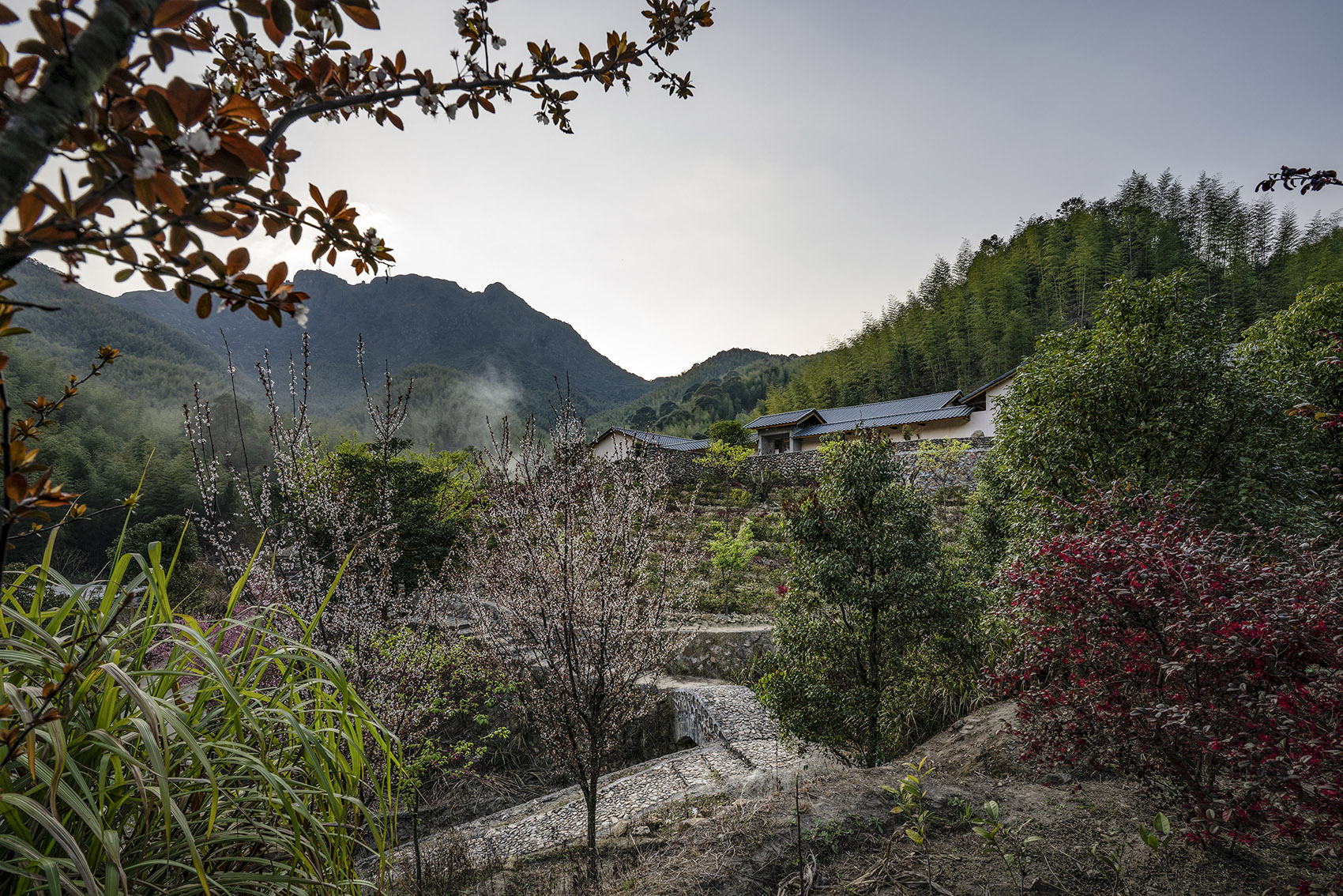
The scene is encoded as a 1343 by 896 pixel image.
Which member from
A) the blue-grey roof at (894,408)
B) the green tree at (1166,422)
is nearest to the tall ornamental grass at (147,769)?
the green tree at (1166,422)

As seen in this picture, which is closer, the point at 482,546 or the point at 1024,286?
the point at 482,546

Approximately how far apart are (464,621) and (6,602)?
1015cm

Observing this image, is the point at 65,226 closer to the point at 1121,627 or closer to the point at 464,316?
the point at 1121,627

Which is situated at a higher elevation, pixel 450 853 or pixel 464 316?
pixel 464 316

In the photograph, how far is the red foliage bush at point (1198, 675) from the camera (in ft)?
6.89

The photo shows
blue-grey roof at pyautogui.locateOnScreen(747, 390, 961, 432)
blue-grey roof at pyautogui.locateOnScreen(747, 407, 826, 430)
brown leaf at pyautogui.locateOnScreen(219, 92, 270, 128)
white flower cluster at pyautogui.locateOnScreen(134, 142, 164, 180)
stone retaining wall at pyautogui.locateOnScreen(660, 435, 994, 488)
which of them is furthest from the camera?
blue-grey roof at pyautogui.locateOnScreen(747, 407, 826, 430)

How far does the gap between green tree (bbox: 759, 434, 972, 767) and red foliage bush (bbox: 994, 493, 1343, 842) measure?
1424 millimetres

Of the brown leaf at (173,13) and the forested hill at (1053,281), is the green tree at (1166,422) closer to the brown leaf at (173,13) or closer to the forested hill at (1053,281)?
the brown leaf at (173,13)

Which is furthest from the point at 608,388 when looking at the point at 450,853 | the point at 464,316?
the point at 450,853

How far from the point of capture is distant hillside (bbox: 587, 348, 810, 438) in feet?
200

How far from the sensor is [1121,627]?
292 cm

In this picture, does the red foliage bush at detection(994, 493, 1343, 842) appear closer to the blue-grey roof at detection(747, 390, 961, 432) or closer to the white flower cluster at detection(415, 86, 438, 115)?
the white flower cluster at detection(415, 86, 438, 115)

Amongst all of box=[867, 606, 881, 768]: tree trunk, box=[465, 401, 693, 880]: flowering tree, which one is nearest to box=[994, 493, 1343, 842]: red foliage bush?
box=[867, 606, 881, 768]: tree trunk

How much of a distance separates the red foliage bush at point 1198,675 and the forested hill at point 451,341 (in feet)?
223
